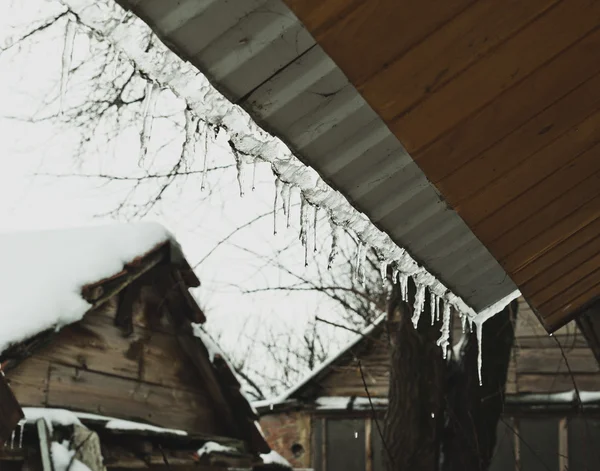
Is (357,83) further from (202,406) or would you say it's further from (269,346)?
(269,346)

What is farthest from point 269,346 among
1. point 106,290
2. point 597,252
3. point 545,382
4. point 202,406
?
point 597,252

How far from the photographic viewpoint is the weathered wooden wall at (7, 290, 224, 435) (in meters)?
8.26

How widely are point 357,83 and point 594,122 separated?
858 mm

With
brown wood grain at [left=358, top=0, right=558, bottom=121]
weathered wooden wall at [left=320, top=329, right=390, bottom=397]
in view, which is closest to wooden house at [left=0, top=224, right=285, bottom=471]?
weathered wooden wall at [left=320, top=329, right=390, bottom=397]

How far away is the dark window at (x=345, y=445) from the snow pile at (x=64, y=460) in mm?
8645

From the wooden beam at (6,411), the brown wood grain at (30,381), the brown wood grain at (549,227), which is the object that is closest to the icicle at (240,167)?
the brown wood grain at (549,227)

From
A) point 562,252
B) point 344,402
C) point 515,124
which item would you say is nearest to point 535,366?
point 344,402

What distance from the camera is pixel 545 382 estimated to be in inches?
549

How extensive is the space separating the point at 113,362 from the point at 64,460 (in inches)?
81.7

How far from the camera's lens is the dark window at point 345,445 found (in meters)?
15.2

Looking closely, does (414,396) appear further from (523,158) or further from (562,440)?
(562,440)

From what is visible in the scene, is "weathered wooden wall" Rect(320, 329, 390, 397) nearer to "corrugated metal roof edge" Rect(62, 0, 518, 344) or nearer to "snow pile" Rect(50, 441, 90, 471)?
"snow pile" Rect(50, 441, 90, 471)

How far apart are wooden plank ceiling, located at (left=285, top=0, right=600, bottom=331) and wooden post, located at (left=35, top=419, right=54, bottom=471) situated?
5.57 m

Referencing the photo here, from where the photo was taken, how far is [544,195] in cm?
249
